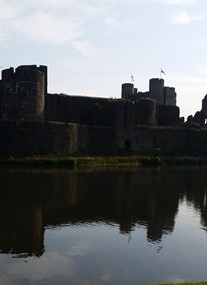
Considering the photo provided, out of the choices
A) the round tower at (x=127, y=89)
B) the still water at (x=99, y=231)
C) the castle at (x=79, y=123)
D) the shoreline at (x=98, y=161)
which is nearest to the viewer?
the still water at (x=99, y=231)

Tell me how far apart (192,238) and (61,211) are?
20.8 feet

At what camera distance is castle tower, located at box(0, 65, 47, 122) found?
152 ft

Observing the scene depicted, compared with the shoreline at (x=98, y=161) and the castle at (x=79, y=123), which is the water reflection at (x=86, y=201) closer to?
the shoreline at (x=98, y=161)

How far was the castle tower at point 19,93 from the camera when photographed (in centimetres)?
4625

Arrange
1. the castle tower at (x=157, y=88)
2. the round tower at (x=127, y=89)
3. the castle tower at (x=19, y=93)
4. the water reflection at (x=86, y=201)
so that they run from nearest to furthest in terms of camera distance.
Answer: the water reflection at (x=86, y=201) < the castle tower at (x=19, y=93) < the castle tower at (x=157, y=88) < the round tower at (x=127, y=89)

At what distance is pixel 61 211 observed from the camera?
2188 cm

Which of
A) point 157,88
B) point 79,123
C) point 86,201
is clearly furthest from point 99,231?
point 157,88

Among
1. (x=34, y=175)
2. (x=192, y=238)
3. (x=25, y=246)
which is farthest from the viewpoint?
(x=34, y=175)

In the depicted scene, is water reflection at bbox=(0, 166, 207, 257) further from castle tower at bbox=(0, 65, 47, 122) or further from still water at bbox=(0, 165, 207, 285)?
castle tower at bbox=(0, 65, 47, 122)

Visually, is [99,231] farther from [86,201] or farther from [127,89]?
[127,89]

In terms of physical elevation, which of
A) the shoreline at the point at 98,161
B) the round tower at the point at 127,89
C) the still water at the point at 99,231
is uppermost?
the round tower at the point at 127,89

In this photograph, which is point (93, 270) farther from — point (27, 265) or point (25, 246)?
point (25, 246)

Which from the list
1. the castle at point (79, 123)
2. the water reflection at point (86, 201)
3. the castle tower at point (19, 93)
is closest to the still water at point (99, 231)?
the water reflection at point (86, 201)


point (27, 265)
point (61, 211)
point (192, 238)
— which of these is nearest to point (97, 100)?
point (61, 211)
